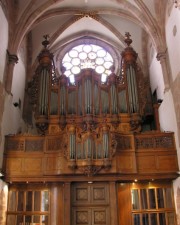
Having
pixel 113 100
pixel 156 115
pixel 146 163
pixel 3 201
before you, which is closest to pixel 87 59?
pixel 113 100

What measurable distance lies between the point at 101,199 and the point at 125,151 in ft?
6.41

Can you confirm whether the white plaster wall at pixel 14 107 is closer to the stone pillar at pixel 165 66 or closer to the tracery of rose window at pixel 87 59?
the tracery of rose window at pixel 87 59

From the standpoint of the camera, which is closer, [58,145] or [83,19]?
[58,145]

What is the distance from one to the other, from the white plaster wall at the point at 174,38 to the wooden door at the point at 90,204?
504 centimetres

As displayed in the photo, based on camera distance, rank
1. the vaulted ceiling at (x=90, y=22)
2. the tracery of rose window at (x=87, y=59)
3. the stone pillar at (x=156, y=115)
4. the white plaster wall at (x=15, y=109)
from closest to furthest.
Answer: the white plaster wall at (x=15, y=109) < the vaulted ceiling at (x=90, y=22) < the stone pillar at (x=156, y=115) < the tracery of rose window at (x=87, y=59)

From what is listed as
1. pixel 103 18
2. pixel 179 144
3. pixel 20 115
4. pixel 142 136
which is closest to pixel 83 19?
pixel 103 18

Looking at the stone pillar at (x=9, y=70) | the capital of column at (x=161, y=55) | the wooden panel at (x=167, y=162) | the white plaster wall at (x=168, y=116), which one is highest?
the capital of column at (x=161, y=55)

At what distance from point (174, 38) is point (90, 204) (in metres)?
6.81

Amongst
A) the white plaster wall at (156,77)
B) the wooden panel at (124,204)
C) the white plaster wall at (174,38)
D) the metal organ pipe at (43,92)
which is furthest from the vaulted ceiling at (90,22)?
the wooden panel at (124,204)

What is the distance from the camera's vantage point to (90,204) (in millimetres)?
11453

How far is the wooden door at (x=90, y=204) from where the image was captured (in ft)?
36.9

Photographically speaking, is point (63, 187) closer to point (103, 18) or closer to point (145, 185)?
point (145, 185)

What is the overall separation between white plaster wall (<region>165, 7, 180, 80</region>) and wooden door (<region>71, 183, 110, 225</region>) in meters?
5.04

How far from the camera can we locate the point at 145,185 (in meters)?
11.8
